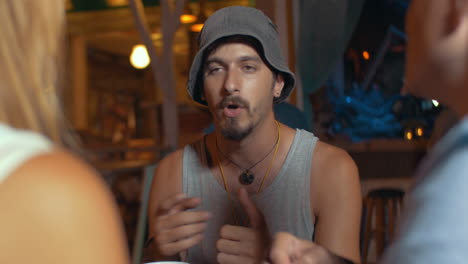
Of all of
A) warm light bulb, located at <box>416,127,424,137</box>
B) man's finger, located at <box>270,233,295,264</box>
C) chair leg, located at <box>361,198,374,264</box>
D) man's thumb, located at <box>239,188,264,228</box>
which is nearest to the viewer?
man's finger, located at <box>270,233,295,264</box>

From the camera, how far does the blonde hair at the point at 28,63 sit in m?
0.58

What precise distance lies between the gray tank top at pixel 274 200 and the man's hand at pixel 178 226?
291mm

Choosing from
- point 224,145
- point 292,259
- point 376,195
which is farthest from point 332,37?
point 292,259

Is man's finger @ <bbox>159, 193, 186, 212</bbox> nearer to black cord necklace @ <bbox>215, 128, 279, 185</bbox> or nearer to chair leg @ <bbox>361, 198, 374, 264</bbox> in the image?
black cord necklace @ <bbox>215, 128, 279, 185</bbox>

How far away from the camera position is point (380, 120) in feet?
18.1

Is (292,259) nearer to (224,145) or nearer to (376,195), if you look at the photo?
(224,145)

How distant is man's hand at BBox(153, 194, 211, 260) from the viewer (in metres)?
1.22

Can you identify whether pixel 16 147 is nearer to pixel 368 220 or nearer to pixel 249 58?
pixel 249 58

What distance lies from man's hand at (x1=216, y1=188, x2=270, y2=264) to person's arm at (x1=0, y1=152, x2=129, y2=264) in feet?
2.08

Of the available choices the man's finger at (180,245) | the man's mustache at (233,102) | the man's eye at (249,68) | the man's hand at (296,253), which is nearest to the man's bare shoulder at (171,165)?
the man's mustache at (233,102)

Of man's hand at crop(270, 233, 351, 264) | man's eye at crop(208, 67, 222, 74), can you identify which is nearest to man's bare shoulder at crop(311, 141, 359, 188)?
man's eye at crop(208, 67, 222, 74)

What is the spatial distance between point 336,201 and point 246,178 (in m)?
0.33

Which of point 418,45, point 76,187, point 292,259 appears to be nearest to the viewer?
point 76,187

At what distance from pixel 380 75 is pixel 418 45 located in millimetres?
5161
